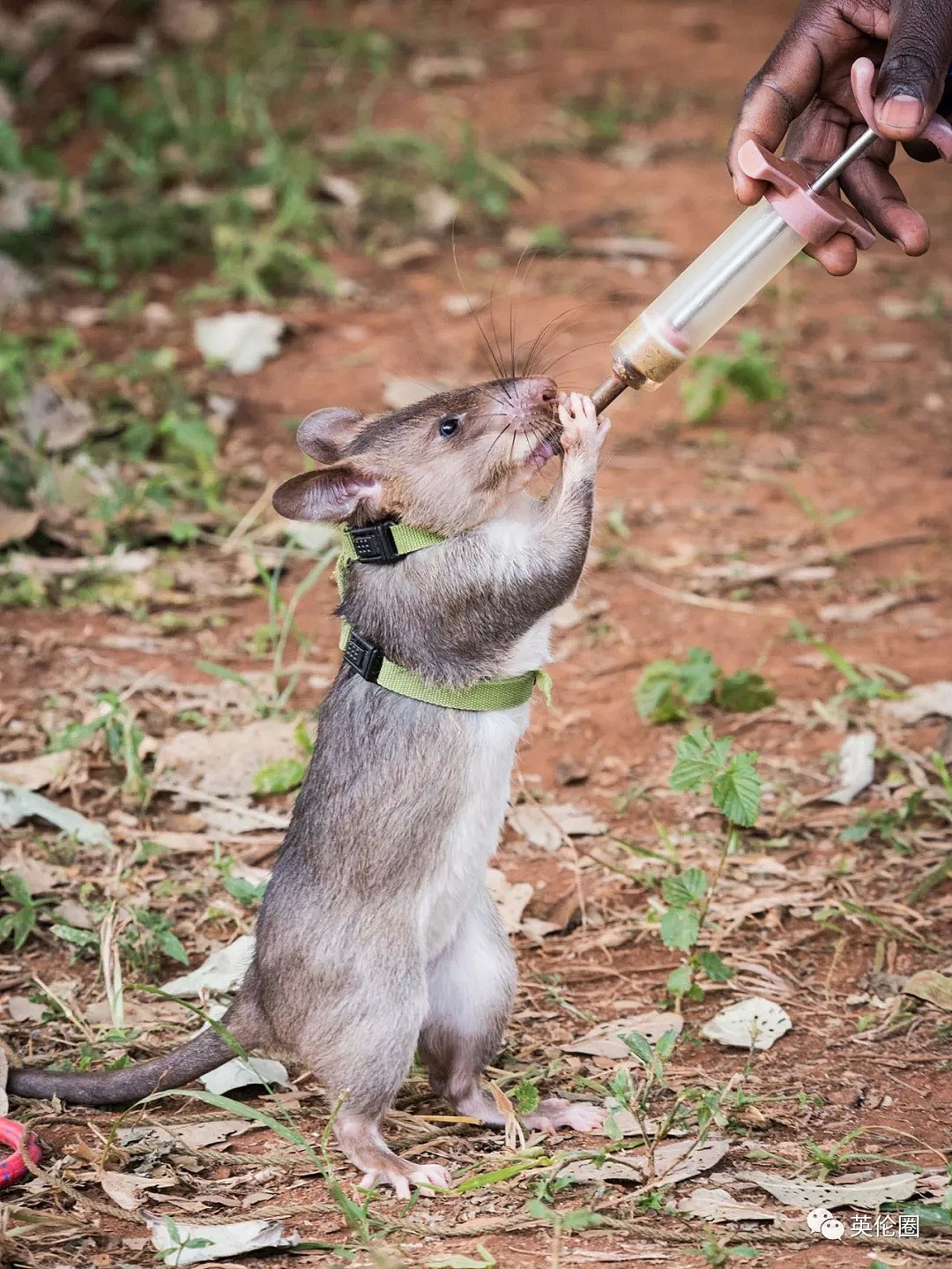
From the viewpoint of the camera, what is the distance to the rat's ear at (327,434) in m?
4.29

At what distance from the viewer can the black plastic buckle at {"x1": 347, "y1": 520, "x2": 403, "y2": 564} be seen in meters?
3.97

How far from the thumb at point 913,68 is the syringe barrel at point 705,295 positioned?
1.16 ft

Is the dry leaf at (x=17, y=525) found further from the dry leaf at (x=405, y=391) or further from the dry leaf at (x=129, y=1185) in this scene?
the dry leaf at (x=129, y=1185)

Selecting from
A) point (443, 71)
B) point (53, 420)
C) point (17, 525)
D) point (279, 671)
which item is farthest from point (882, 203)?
point (443, 71)

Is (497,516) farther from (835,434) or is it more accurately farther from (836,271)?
(835,434)

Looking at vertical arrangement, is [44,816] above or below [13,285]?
below

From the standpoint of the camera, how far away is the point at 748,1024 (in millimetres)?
4168

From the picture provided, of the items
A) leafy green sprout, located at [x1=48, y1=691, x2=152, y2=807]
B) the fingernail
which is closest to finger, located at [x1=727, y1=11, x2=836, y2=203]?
the fingernail

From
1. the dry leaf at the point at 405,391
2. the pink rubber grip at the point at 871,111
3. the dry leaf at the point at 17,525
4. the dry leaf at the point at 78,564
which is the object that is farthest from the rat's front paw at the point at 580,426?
the dry leaf at the point at 405,391

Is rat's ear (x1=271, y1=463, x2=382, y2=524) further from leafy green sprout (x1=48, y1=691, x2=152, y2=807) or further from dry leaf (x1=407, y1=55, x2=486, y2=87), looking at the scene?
→ dry leaf (x1=407, y1=55, x2=486, y2=87)

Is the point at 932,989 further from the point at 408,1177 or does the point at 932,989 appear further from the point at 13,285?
the point at 13,285

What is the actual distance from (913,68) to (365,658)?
186cm

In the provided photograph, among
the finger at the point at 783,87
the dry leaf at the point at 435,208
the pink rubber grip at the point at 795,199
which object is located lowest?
the dry leaf at the point at 435,208

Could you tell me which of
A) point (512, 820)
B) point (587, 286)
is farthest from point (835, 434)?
point (512, 820)
